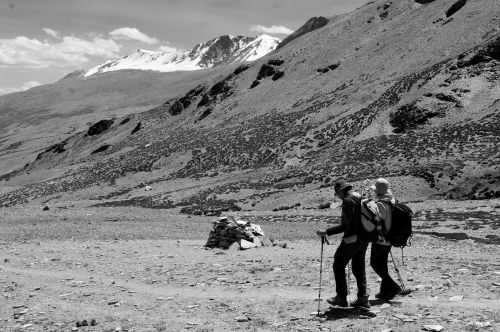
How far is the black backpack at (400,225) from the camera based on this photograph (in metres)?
10.7

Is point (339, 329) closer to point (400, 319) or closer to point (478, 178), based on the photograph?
point (400, 319)

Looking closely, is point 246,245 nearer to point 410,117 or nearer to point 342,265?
point 342,265

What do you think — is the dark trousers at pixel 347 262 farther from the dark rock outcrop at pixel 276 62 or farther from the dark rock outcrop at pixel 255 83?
the dark rock outcrop at pixel 276 62

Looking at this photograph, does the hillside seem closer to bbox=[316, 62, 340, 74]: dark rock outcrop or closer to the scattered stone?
bbox=[316, 62, 340, 74]: dark rock outcrop

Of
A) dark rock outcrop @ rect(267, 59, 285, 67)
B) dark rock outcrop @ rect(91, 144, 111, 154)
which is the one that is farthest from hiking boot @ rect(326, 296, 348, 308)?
dark rock outcrop @ rect(267, 59, 285, 67)

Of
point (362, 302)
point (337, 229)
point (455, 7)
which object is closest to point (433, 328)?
point (362, 302)

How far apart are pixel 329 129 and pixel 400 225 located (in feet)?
182

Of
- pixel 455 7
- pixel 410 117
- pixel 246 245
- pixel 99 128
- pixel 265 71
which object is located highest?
pixel 455 7

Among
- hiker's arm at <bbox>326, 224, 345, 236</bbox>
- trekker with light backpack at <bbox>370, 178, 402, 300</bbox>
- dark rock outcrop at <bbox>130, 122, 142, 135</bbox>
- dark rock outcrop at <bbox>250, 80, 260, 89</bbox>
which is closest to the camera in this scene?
hiker's arm at <bbox>326, 224, 345, 236</bbox>

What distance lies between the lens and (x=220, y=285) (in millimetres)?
13727

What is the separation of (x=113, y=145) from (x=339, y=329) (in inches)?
4055

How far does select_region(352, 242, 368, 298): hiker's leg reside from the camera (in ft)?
33.8

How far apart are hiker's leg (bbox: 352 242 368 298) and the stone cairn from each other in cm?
1008

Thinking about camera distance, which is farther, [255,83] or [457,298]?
[255,83]
